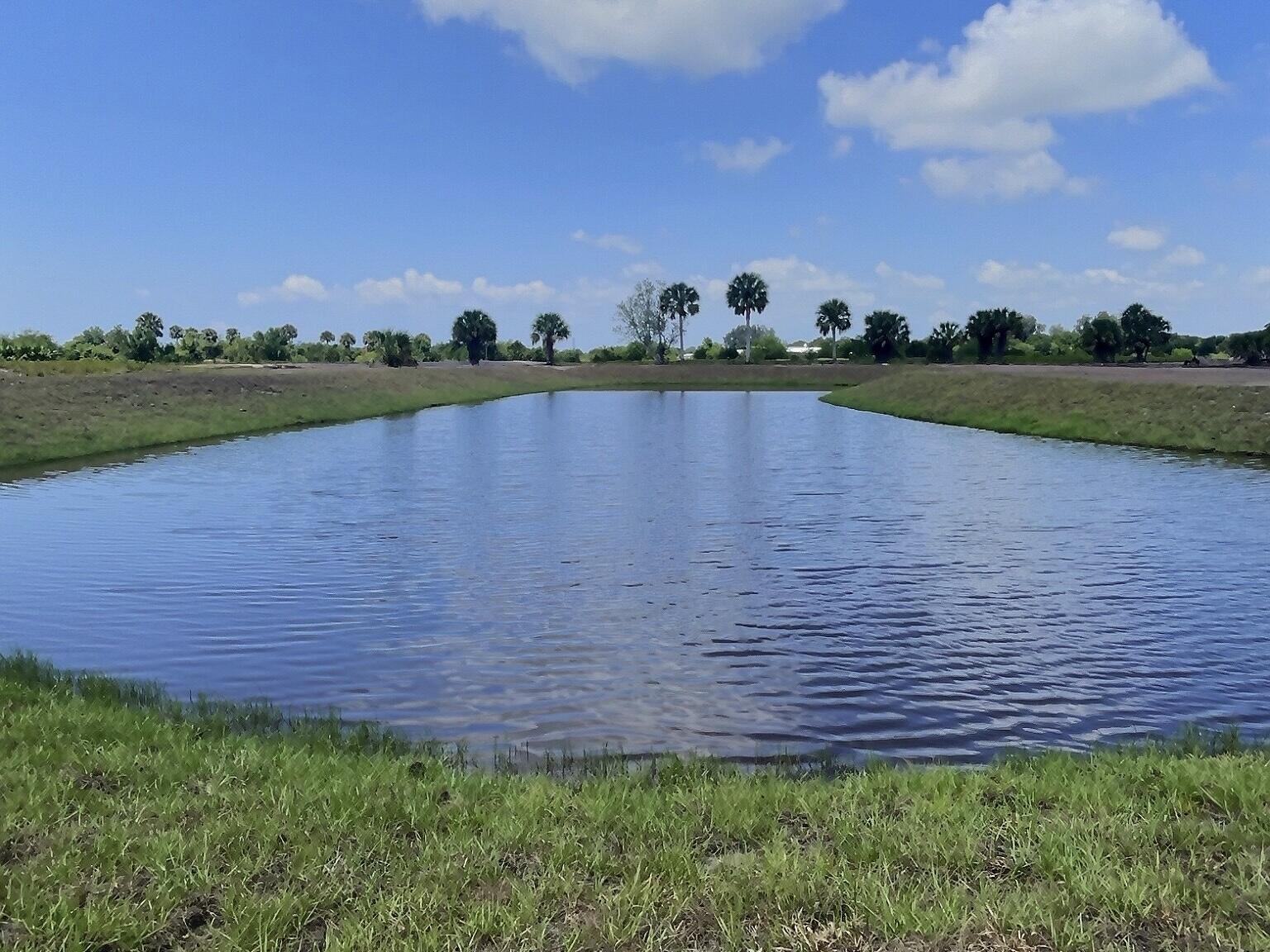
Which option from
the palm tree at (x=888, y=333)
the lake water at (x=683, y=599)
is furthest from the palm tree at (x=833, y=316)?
the lake water at (x=683, y=599)

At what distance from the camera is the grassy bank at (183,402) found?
49625 mm

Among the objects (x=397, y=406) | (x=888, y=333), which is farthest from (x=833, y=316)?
(x=397, y=406)

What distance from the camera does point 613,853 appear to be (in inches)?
310

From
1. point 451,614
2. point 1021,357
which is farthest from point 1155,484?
point 1021,357

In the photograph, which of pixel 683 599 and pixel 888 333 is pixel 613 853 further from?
pixel 888 333

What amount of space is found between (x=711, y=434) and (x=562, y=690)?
50.5 meters

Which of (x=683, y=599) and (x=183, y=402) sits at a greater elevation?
(x=183, y=402)

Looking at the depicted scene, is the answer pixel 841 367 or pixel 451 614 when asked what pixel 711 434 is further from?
pixel 841 367

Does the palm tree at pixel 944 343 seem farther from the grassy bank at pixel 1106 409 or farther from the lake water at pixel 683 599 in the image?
the lake water at pixel 683 599

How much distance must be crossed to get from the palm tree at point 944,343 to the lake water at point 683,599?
131680 millimetres

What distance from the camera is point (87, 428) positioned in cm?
5216

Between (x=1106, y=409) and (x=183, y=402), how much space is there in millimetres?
62574

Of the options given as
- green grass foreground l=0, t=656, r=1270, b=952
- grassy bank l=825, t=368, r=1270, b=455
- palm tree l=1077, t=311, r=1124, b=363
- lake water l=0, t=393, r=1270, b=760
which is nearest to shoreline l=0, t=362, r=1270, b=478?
grassy bank l=825, t=368, r=1270, b=455

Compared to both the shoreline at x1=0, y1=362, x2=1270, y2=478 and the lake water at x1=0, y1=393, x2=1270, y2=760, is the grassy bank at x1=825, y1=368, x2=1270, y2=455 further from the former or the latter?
the lake water at x1=0, y1=393, x2=1270, y2=760
